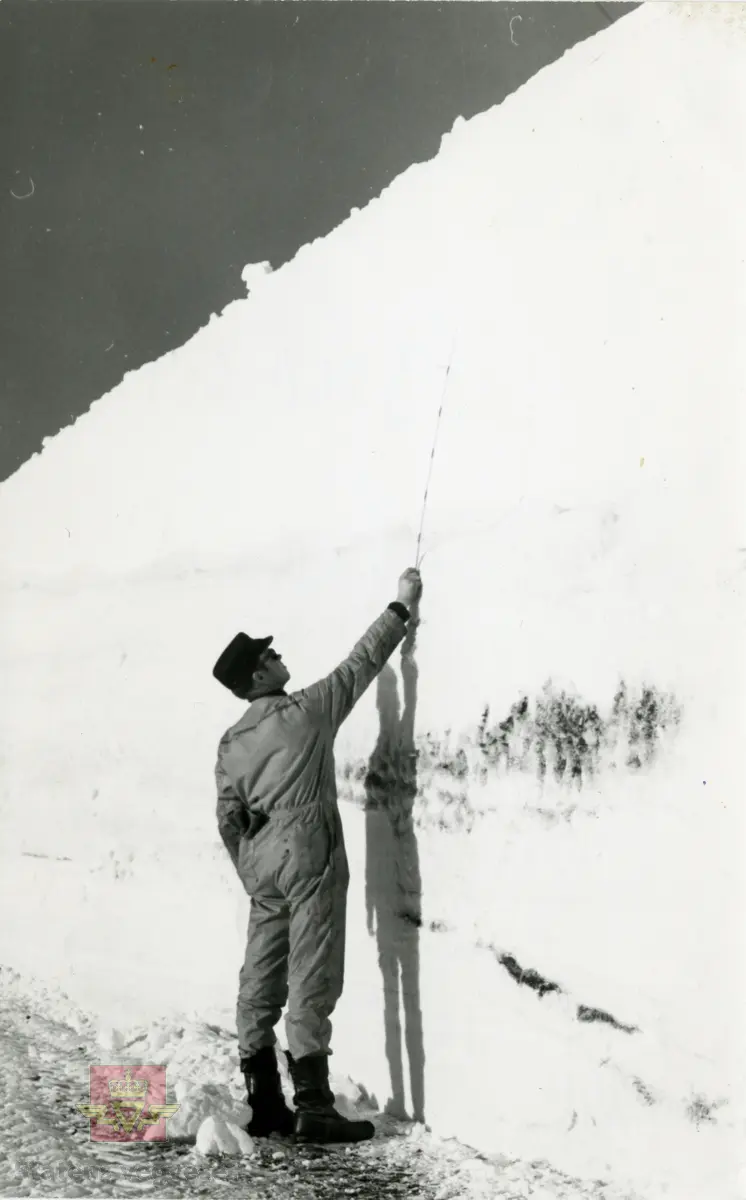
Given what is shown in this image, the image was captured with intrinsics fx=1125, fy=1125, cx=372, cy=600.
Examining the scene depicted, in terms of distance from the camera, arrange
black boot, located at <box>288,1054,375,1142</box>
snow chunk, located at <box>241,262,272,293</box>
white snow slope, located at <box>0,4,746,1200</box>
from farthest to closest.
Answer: snow chunk, located at <box>241,262,272,293</box> → black boot, located at <box>288,1054,375,1142</box> → white snow slope, located at <box>0,4,746,1200</box>

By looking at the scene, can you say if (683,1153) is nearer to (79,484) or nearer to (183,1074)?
(183,1074)

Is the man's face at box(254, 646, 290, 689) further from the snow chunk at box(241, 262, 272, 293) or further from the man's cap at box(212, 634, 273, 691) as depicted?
the snow chunk at box(241, 262, 272, 293)

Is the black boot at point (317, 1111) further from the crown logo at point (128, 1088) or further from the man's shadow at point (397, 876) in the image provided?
the crown logo at point (128, 1088)

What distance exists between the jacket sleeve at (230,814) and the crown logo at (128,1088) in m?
0.87

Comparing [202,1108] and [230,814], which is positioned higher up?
[230,814]

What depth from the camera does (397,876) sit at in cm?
383

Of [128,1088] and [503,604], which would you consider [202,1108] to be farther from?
[503,604]

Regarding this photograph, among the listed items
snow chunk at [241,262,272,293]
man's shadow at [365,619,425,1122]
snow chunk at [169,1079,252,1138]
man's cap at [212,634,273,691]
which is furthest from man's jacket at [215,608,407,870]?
snow chunk at [241,262,272,293]

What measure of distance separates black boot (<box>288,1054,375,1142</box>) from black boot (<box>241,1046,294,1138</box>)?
0.13 m

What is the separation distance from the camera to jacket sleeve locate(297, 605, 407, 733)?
12.0ft

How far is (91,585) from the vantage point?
19.9 ft

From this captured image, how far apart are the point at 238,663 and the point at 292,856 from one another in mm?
672

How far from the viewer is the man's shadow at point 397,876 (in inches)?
147
